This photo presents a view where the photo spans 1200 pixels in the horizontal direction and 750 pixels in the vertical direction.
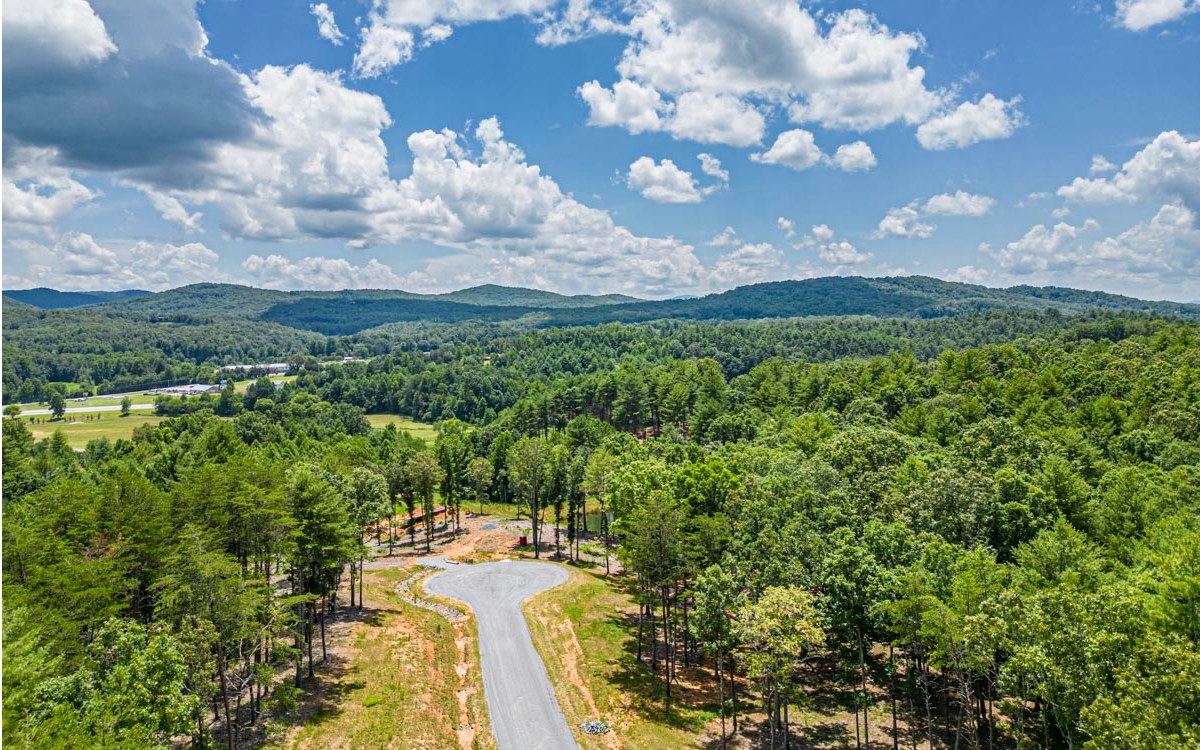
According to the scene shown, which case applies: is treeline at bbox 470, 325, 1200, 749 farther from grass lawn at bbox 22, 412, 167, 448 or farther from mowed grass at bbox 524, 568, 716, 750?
grass lawn at bbox 22, 412, 167, 448

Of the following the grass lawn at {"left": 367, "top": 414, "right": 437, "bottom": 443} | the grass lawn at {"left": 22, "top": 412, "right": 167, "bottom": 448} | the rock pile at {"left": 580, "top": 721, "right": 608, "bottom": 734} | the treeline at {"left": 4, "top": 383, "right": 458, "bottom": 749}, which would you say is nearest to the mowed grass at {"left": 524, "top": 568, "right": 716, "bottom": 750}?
the rock pile at {"left": 580, "top": 721, "right": 608, "bottom": 734}

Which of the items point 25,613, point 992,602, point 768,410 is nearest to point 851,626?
point 992,602

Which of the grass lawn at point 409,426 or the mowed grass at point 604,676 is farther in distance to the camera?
the grass lawn at point 409,426

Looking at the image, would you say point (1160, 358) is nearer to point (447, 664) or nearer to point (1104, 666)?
point (1104, 666)

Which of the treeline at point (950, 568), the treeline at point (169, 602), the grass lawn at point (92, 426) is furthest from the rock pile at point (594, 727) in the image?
the grass lawn at point (92, 426)

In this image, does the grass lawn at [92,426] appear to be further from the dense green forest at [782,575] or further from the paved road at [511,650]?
the paved road at [511,650]
